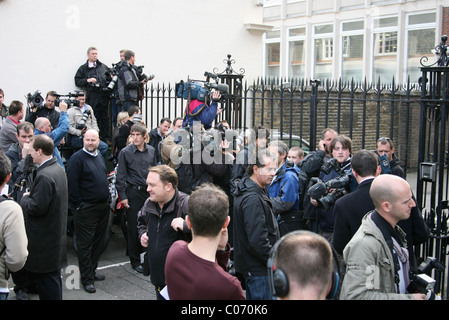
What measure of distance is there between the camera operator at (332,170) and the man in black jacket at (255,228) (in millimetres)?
1204

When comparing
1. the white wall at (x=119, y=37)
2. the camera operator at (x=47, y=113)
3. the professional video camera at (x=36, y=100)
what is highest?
the white wall at (x=119, y=37)

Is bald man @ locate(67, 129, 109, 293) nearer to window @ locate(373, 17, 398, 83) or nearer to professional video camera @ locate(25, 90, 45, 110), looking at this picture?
professional video camera @ locate(25, 90, 45, 110)

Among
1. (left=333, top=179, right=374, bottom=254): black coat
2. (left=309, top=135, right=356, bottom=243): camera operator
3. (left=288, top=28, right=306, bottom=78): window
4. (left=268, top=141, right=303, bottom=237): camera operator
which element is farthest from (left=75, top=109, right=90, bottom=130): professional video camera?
(left=288, top=28, right=306, bottom=78): window

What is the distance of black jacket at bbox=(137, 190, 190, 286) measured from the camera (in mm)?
4242

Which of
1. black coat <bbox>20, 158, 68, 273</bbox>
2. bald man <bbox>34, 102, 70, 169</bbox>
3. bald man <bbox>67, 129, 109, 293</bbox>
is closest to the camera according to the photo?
black coat <bbox>20, 158, 68, 273</bbox>

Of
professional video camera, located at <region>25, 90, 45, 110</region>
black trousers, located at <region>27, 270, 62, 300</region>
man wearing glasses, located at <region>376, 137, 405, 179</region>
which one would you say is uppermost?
professional video camera, located at <region>25, 90, 45, 110</region>

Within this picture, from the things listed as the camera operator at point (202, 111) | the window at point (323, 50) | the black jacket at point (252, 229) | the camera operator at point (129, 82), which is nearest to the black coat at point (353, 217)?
the black jacket at point (252, 229)

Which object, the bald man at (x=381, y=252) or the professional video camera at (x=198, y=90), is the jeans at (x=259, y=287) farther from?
the professional video camera at (x=198, y=90)

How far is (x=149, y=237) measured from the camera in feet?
14.5

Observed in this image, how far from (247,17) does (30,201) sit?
35.0 feet

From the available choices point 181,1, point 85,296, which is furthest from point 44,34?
point 85,296

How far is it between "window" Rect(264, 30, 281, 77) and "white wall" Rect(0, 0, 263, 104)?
1351 cm

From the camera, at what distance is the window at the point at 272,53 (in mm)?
27797
